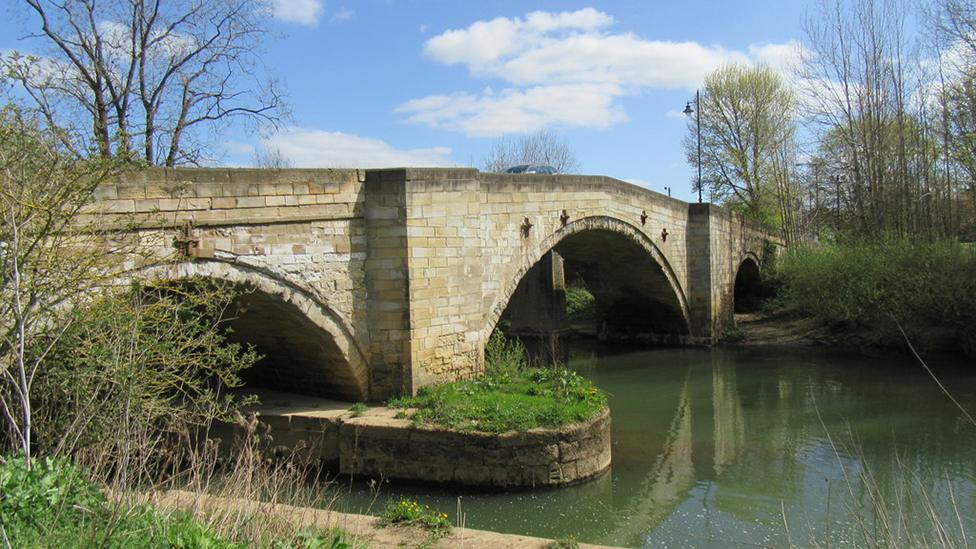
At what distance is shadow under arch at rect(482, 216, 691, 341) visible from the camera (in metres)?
11.2

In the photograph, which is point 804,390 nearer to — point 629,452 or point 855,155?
point 629,452

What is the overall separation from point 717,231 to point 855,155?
143 inches

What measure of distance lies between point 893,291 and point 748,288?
984 centimetres

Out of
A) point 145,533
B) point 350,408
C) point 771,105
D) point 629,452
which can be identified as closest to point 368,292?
point 350,408

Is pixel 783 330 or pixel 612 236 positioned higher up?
pixel 612 236

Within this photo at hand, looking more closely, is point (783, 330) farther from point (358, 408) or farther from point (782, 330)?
point (358, 408)

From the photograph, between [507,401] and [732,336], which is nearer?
[507,401]

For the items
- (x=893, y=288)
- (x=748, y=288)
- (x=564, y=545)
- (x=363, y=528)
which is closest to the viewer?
(x=564, y=545)

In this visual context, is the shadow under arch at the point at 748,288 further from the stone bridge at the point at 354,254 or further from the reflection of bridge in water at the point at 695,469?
the stone bridge at the point at 354,254

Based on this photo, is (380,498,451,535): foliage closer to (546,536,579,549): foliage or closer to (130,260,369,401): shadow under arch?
(546,536,579,549): foliage

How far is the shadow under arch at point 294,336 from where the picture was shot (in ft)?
26.5

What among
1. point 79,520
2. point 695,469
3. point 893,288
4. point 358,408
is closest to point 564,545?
point 79,520

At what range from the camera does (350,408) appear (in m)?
9.02

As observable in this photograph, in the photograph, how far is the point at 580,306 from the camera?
24.5m
